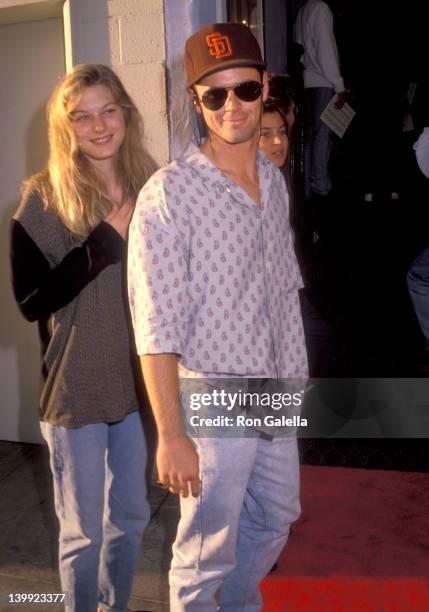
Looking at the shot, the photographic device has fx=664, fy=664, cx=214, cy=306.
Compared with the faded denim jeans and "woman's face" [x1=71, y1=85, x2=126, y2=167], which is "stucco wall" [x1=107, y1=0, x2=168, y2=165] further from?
the faded denim jeans

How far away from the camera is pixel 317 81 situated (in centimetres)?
568

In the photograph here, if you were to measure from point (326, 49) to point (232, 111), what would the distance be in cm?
410

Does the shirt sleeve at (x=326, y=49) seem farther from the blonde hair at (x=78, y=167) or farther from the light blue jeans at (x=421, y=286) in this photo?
the blonde hair at (x=78, y=167)

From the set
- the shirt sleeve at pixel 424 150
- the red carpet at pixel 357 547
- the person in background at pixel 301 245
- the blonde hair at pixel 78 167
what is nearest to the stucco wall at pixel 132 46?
the person in background at pixel 301 245

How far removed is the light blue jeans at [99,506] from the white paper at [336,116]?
4.19 metres

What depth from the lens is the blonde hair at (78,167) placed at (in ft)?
6.77

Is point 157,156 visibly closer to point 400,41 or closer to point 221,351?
point 221,351

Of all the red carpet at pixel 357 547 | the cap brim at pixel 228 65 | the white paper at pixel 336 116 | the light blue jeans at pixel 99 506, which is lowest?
the red carpet at pixel 357 547

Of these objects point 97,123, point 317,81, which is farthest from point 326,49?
point 97,123

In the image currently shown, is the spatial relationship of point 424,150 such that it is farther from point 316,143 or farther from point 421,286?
point 316,143

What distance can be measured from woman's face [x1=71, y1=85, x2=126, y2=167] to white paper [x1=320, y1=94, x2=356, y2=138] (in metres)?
3.83

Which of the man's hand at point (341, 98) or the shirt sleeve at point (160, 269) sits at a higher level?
the man's hand at point (341, 98)

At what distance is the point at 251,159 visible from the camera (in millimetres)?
2033

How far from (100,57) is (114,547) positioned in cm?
254
